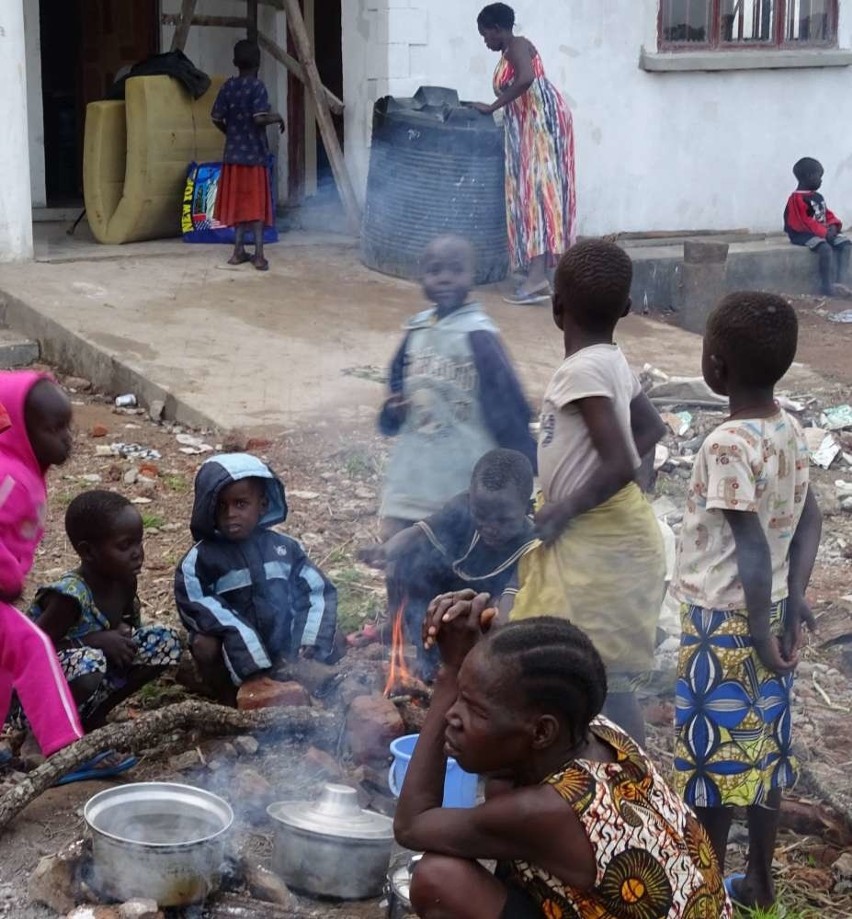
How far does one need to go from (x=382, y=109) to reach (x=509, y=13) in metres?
1.07

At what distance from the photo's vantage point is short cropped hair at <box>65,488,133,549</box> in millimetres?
3945

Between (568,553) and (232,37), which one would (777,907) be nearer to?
(568,553)

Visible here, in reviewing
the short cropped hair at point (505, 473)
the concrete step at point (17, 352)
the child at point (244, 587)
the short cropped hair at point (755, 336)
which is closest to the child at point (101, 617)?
the child at point (244, 587)

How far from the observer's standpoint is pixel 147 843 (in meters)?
3.04

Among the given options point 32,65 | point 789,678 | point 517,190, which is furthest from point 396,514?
point 32,65

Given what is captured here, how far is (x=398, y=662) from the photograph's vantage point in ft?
14.2

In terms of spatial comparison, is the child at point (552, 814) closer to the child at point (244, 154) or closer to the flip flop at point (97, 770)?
the flip flop at point (97, 770)

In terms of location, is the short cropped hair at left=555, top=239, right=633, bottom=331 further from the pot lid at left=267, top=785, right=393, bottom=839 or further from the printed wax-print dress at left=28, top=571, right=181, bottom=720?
the printed wax-print dress at left=28, top=571, right=181, bottom=720

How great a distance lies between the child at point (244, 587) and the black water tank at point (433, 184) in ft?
17.8

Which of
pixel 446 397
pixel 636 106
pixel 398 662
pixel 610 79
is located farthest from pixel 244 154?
pixel 398 662

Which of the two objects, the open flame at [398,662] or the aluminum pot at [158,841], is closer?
the aluminum pot at [158,841]

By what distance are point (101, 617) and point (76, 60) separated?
30.6 ft

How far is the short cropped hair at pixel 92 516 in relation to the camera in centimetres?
395

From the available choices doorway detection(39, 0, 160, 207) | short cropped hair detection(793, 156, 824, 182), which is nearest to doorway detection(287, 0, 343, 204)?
doorway detection(39, 0, 160, 207)
